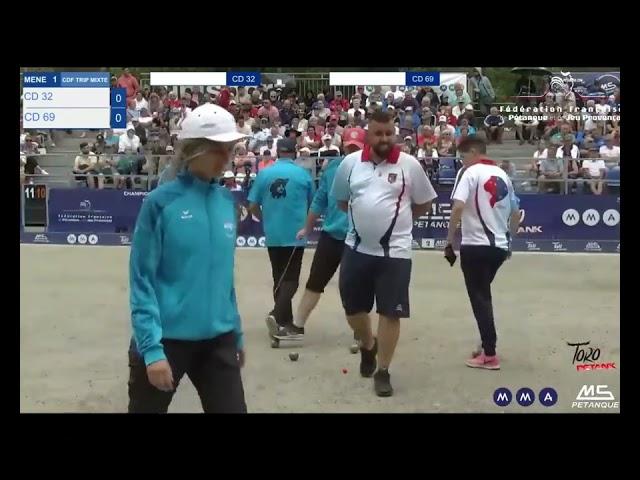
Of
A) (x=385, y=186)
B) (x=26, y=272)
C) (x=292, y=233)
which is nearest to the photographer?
(x=385, y=186)

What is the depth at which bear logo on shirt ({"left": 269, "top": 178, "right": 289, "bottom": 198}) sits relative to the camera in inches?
288

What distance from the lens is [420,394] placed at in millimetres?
5699

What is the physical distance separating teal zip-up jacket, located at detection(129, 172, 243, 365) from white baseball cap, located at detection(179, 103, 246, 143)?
17 centimetres

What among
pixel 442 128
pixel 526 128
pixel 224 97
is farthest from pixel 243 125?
pixel 526 128

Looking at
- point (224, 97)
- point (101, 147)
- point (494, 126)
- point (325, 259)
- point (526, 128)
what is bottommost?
point (325, 259)

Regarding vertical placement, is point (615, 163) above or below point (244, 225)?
above

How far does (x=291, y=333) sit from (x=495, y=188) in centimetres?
211

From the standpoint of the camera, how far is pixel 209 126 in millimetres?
3281

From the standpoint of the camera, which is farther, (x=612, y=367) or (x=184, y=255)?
(x=612, y=367)

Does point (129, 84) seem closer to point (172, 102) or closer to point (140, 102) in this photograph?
point (140, 102)

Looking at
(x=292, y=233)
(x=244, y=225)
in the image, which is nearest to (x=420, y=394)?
(x=292, y=233)

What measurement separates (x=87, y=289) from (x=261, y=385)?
4.28 metres

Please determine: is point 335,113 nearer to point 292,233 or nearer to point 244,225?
point 244,225

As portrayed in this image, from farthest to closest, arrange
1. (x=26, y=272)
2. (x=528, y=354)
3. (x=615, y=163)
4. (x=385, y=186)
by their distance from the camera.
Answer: (x=615, y=163) < (x=26, y=272) < (x=528, y=354) < (x=385, y=186)
